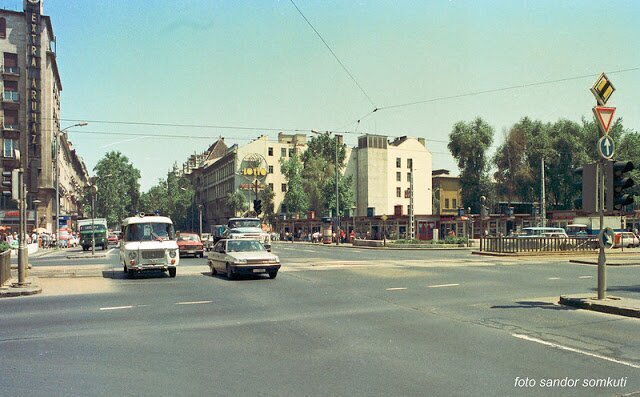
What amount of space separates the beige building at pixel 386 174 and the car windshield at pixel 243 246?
78.8 meters

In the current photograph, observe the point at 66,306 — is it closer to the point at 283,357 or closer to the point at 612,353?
the point at 283,357

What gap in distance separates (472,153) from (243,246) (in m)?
59.1

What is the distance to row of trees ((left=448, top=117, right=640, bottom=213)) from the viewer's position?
69.9m

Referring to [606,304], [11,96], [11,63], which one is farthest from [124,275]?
[11,63]

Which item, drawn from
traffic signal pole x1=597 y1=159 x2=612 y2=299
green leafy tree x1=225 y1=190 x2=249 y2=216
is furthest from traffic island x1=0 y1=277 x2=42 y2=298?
green leafy tree x1=225 y1=190 x2=249 y2=216

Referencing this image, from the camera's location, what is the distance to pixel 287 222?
87000 millimetres

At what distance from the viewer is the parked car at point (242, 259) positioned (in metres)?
18.4

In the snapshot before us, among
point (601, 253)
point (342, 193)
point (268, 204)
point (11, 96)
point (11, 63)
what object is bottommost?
point (601, 253)

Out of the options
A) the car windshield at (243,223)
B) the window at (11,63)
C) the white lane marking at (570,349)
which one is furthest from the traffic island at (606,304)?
the window at (11,63)

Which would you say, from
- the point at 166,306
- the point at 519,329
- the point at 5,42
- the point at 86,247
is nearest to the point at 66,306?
the point at 166,306

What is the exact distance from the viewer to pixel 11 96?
62.8 meters

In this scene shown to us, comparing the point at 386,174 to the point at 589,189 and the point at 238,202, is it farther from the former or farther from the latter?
the point at 589,189

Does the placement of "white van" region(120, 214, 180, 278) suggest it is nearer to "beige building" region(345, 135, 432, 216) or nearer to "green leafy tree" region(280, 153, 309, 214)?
"green leafy tree" region(280, 153, 309, 214)

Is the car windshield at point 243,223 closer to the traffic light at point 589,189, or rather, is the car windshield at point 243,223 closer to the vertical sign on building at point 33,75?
the traffic light at point 589,189
